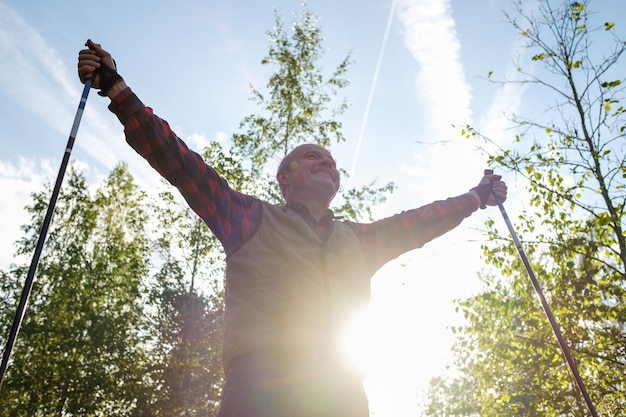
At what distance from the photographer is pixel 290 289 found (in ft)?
6.96

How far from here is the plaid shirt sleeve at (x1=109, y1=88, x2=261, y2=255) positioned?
2.07m

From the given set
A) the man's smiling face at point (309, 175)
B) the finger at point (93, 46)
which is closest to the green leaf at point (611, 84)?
the man's smiling face at point (309, 175)

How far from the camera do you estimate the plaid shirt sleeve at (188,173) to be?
2.07 meters

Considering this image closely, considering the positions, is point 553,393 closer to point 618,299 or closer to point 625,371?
point 625,371

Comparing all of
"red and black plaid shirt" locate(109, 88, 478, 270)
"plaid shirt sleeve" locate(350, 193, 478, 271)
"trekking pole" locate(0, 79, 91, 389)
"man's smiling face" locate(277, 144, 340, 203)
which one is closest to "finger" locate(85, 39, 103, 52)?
"trekking pole" locate(0, 79, 91, 389)

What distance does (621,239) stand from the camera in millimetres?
6461

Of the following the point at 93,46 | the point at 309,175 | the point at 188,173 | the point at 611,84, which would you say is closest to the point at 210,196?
the point at 188,173

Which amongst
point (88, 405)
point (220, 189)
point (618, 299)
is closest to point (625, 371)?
point (618, 299)

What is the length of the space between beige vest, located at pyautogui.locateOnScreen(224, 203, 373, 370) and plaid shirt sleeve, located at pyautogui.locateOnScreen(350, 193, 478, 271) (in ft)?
1.35

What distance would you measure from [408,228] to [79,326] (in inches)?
680

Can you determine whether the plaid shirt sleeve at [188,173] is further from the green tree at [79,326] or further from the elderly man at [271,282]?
the green tree at [79,326]

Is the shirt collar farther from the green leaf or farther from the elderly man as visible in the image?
the green leaf

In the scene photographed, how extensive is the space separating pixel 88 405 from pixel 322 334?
671 inches

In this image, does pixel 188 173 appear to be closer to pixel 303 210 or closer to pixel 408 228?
pixel 303 210
